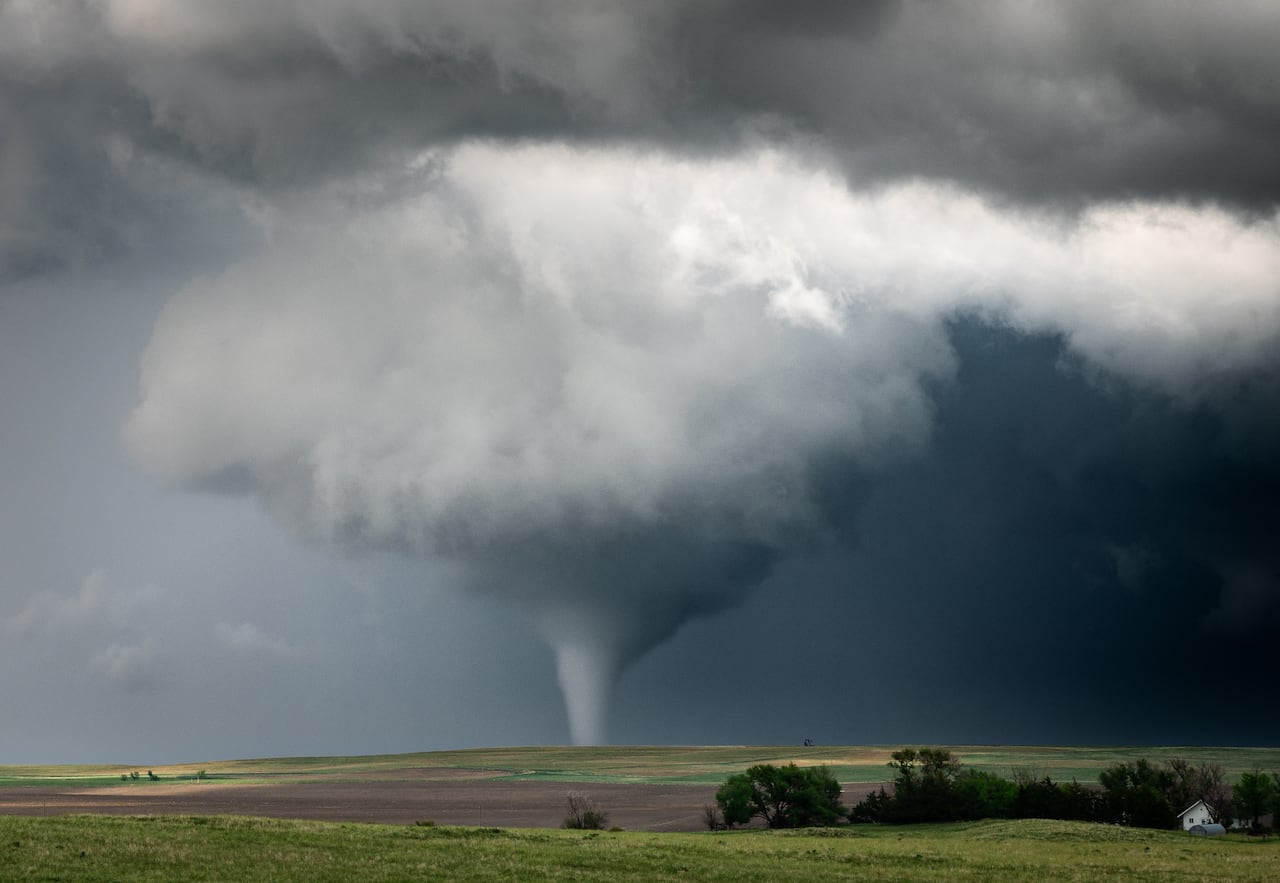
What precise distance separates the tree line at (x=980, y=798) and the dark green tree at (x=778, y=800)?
0.09 metres

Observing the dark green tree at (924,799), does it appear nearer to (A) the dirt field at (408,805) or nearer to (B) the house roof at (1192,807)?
(A) the dirt field at (408,805)

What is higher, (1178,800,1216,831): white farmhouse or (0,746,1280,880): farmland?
(0,746,1280,880): farmland

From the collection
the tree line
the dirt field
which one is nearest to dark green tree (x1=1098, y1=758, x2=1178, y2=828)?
the tree line

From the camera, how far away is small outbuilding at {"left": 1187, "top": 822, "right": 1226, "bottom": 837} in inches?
3970

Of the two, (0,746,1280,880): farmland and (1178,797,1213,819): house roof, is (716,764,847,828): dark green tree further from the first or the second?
(1178,797,1213,819): house roof

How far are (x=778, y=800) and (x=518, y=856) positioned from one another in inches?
2421

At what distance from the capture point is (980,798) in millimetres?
108625

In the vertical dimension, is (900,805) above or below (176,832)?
below

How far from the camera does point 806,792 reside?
113 m

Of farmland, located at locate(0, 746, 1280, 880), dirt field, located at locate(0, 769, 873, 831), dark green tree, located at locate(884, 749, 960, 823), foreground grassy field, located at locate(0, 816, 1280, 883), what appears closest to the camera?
foreground grassy field, located at locate(0, 816, 1280, 883)

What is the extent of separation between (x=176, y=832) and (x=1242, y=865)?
2074 inches

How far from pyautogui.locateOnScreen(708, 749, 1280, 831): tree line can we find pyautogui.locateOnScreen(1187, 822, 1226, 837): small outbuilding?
2.02 m

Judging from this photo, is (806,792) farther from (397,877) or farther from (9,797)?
(9,797)

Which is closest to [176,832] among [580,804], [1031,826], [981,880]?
[981,880]
